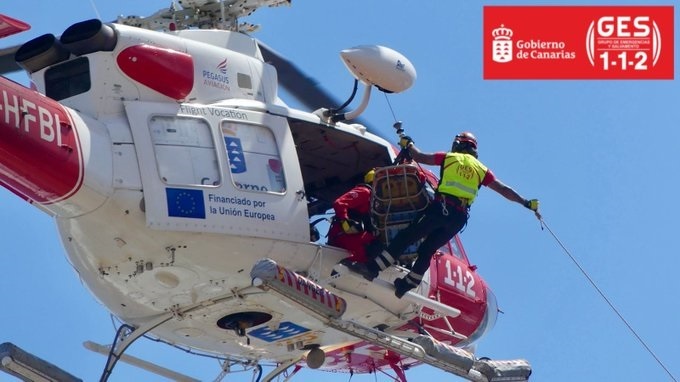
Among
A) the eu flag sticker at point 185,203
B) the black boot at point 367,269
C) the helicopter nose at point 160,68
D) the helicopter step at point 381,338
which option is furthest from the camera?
the black boot at point 367,269

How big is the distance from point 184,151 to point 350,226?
88.9 inches

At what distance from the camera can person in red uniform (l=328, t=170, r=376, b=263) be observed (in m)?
15.8

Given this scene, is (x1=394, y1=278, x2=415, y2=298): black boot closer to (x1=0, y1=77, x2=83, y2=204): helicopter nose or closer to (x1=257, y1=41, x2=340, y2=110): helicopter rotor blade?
(x1=257, y1=41, x2=340, y2=110): helicopter rotor blade

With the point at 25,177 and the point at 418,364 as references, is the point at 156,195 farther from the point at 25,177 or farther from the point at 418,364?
the point at 418,364

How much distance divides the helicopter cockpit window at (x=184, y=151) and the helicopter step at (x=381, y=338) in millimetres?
1165

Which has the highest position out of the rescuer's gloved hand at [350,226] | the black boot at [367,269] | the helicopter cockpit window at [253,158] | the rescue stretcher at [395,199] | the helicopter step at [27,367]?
the helicopter cockpit window at [253,158]

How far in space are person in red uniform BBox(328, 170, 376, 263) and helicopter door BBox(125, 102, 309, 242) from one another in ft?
2.16

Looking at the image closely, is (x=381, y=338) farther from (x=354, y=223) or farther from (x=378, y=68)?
(x=378, y=68)

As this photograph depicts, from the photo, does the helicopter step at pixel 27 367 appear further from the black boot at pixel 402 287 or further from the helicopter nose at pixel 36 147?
the black boot at pixel 402 287

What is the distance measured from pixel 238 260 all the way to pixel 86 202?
171 centimetres

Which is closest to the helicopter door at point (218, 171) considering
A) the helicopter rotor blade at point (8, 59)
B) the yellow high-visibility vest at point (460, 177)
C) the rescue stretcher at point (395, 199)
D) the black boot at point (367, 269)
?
the black boot at point (367, 269)

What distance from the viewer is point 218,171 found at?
1468cm

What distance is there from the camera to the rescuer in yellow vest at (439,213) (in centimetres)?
1570

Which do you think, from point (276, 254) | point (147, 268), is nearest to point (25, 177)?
point (147, 268)
